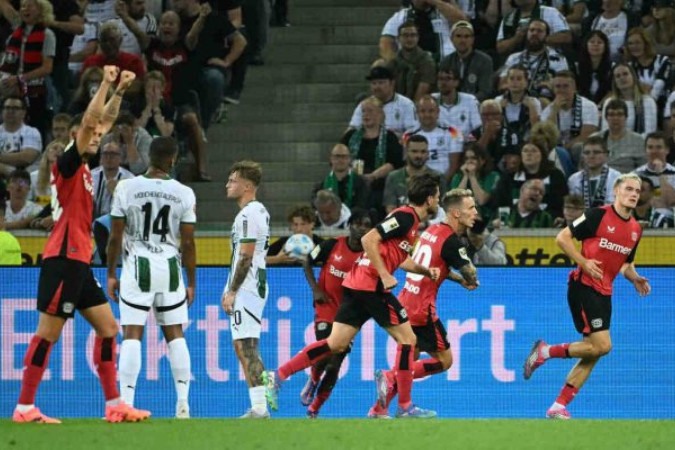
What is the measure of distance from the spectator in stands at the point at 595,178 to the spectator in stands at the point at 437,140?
149 centimetres

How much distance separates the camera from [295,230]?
15578 millimetres

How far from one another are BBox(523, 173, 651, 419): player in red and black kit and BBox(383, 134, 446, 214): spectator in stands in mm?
3376

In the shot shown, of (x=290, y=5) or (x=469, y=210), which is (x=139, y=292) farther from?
(x=290, y=5)

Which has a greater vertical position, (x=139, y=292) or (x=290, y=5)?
(x=290, y=5)

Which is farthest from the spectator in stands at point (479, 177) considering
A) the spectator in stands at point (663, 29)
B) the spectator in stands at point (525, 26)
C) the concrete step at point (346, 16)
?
the concrete step at point (346, 16)

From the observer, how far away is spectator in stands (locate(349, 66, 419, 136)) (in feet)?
62.4

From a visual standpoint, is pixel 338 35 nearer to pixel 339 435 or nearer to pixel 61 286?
pixel 61 286

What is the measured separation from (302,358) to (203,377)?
240cm

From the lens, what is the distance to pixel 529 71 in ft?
64.1

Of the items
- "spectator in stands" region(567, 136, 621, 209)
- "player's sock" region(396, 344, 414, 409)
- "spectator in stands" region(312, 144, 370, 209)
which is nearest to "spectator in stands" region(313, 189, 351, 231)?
"spectator in stands" region(312, 144, 370, 209)

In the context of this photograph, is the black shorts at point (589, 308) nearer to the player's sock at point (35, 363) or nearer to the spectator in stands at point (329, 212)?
the spectator in stands at point (329, 212)

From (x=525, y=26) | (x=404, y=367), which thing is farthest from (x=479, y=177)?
(x=404, y=367)

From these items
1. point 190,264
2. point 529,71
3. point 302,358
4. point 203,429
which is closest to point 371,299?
point 302,358

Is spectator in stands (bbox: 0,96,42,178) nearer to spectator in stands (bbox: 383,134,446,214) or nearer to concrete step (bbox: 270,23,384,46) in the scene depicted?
concrete step (bbox: 270,23,384,46)
